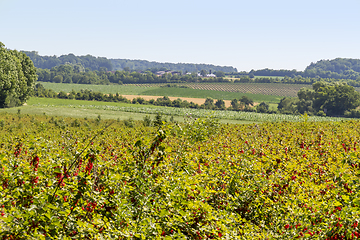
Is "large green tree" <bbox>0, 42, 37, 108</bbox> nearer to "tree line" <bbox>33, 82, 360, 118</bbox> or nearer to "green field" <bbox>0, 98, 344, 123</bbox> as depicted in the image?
"green field" <bbox>0, 98, 344, 123</bbox>

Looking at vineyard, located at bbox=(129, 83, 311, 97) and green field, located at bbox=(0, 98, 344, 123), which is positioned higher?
vineyard, located at bbox=(129, 83, 311, 97)

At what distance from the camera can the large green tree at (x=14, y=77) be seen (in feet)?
154

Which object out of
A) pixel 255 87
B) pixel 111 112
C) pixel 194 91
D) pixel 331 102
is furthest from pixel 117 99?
pixel 255 87

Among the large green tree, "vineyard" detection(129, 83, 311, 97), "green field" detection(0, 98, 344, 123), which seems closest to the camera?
the large green tree

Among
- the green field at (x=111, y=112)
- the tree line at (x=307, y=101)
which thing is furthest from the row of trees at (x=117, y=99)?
the green field at (x=111, y=112)

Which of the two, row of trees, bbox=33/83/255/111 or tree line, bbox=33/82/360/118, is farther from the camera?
row of trees, bbox=33/83/255/111

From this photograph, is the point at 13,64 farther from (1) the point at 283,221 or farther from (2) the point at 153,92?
(2) the point at 153,92

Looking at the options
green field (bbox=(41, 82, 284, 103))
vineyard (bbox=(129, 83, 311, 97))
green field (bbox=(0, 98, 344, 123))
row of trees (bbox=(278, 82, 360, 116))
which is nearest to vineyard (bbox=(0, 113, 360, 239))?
green field (bbox=(0, 98, 344, 123))

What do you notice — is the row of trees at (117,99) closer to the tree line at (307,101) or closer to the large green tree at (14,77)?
the tree line at (307,101)

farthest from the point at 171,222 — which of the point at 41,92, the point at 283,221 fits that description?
the point at 41,92

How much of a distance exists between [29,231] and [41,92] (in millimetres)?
93691

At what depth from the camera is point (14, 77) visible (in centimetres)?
4922

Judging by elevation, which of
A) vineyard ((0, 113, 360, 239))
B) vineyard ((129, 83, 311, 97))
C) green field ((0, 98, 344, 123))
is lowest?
green field ((0, 98, 344, 123))

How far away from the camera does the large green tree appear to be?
4703 centimetres
